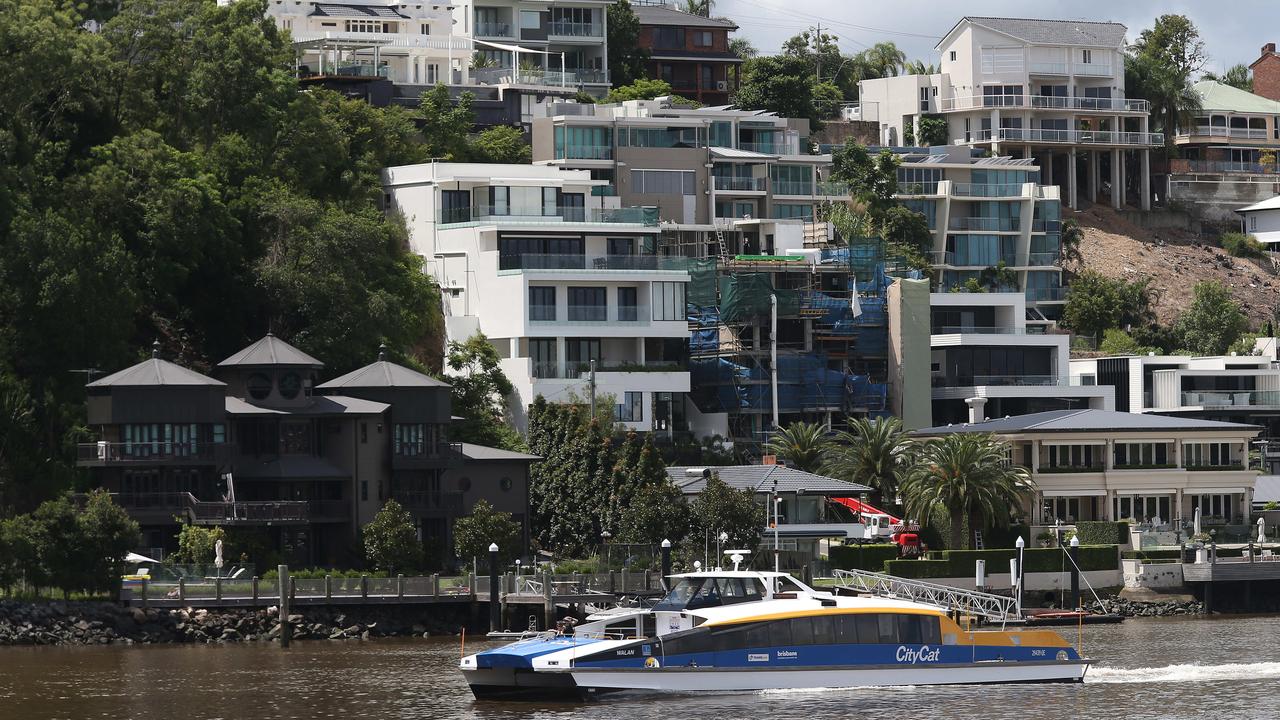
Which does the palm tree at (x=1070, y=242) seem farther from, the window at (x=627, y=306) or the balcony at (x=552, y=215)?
the window at (x=627, y=306)

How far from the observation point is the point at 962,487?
97375mm

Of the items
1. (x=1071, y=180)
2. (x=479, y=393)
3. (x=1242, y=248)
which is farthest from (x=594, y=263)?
(x=1242, y=248)

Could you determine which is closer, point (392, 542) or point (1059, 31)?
point (392, 542)

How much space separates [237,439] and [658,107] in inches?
2023

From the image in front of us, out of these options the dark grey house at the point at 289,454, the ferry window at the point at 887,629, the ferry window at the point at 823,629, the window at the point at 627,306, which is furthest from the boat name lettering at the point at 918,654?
the window at the point at 627,306

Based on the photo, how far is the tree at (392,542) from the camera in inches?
3450

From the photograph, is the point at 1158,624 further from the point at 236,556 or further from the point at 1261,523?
the point at 236,556

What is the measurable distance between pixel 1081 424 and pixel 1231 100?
A: 279 feet

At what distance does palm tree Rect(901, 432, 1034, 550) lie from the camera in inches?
3844

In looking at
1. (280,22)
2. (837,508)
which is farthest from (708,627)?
(280,22)

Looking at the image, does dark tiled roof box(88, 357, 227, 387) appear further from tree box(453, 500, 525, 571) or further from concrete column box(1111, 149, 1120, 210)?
concrete column box(1111, 149, 1120, 210)

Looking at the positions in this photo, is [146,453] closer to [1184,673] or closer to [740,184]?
[1184,673]

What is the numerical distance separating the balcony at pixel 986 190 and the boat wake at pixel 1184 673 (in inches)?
3067

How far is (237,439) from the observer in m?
91.7
